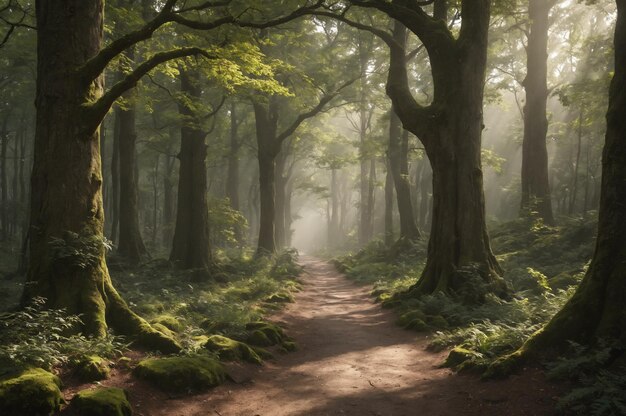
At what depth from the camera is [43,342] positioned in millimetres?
5109

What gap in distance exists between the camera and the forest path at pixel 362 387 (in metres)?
4.96

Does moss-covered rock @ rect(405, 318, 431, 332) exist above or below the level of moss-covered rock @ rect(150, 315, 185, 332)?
below

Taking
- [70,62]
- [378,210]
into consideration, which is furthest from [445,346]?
[378,210]

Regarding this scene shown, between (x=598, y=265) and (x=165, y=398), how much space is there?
5.57m

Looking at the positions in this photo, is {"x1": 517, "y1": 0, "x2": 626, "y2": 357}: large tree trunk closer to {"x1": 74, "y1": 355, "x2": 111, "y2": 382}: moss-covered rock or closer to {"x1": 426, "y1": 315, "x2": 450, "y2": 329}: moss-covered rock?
{"x1": 426, "y1": 315, "x2": 450, "y2": 329}: moss-covered rock

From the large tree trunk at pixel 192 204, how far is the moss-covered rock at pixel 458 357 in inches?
404

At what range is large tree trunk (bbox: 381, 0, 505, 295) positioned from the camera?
10.6 meters

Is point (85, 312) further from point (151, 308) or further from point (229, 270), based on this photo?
point (229, 270)

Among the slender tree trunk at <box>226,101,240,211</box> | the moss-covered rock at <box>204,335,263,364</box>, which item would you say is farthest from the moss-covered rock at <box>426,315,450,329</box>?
the slender tree trunk at <box>226,101,240,211</box>

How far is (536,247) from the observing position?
45.8 ft

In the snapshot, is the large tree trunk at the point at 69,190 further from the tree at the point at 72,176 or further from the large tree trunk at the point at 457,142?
the large tree trunk at the point at 457,142

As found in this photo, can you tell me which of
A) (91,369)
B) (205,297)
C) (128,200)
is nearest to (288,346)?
(91,369)

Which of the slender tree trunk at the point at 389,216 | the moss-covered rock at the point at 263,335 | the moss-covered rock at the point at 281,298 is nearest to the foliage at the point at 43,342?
the moss-covered rock at the point at 263,335

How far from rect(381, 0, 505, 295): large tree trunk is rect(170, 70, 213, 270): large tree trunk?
8010mm
